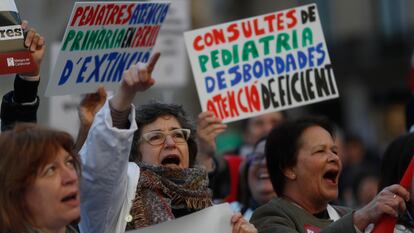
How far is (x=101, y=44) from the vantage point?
19.4 ft

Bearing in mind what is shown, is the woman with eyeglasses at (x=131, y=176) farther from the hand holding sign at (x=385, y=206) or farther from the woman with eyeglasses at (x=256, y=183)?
the woman with eyeglasses at (x=256, y=183)

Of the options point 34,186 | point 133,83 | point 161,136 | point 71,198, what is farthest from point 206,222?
point 34,186

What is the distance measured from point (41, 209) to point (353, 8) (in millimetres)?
29005

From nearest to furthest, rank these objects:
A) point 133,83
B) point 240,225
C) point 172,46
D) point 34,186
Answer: point 34,186 < point 133,83 < point 240,225 < point 172,46

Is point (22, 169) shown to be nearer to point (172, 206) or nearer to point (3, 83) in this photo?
point (172, 206)

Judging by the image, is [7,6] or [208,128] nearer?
[7,6]

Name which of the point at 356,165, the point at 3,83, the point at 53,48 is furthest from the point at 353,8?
the point at 3,83

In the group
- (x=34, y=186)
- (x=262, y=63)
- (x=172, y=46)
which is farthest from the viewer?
(x=172, y=46)

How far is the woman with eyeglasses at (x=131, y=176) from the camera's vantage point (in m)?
4.78

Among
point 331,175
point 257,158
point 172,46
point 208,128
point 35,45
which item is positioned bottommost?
point 257,158

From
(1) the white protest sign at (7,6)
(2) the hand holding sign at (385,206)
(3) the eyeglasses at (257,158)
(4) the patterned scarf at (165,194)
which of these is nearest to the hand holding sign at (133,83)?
(4) the patterned scarf at (165,194)

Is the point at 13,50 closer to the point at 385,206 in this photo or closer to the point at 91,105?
the point at 91,105

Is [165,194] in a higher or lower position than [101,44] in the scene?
lower

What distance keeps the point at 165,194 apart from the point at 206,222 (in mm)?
195
